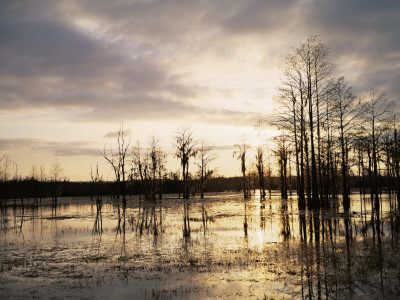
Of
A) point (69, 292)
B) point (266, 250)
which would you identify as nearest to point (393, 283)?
point (266, 250)

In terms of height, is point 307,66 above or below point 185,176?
above

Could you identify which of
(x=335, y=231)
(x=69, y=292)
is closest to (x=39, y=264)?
(x=69, y=292)

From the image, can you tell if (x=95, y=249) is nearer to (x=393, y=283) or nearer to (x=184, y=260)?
(x=184, y=260)

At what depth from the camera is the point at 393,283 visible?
823cm

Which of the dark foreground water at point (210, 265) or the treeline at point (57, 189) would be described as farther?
the treeline at point (57, 189)

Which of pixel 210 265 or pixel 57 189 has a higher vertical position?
pixel 57 189

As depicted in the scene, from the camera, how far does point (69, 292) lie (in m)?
8.65

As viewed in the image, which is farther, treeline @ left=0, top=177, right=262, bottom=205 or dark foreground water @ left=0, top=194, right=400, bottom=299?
treeline @ left=0, top=177, right=262, bottom=205

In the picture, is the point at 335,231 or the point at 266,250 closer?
the point at 266,250

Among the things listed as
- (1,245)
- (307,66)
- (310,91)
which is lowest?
(1,245)

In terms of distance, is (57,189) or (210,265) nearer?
→ (210,265)

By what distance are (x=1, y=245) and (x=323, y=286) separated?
15.8 m

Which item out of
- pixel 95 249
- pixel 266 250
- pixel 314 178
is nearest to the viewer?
pixel 266 250

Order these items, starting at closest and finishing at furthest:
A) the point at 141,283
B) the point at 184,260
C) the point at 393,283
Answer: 1. the point at 393,283
2. the point at 141,283
3. the point at 184,260
